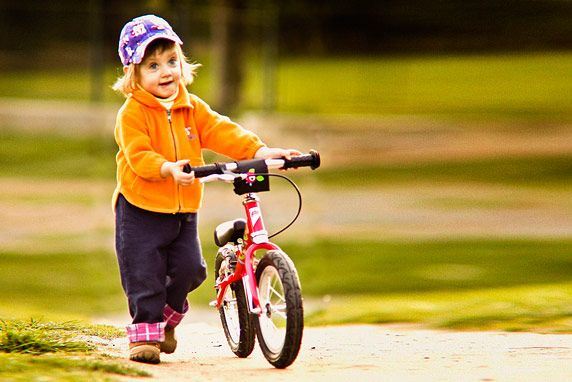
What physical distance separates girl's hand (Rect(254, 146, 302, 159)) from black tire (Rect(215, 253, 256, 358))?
60cm

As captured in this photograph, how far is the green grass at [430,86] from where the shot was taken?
103 ft

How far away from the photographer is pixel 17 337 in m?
5.78

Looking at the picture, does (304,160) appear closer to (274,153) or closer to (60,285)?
(274,153)

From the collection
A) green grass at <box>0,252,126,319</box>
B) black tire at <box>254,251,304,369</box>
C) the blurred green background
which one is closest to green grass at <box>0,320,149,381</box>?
black tire at <box>254,251,304,369</box>

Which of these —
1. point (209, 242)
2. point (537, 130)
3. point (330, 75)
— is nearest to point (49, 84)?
point (330, 75)

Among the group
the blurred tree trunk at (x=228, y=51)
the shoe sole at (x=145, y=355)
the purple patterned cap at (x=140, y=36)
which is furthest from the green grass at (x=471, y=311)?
the blurred tree trunk at (x=228, y=51)

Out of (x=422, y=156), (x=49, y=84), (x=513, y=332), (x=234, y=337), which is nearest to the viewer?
(x=234, y=337)

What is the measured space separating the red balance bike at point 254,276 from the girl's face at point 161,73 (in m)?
0.53

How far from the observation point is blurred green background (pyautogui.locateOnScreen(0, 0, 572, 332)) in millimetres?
10664

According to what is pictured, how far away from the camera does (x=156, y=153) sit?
5625mm

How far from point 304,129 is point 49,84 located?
9.96 metres

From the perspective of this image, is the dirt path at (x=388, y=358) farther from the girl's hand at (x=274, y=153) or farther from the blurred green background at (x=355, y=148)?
the girl's hand at (x=274, y=153)

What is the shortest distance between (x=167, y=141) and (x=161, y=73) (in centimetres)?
31

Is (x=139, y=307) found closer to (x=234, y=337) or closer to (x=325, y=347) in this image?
(x=234, y=337)
